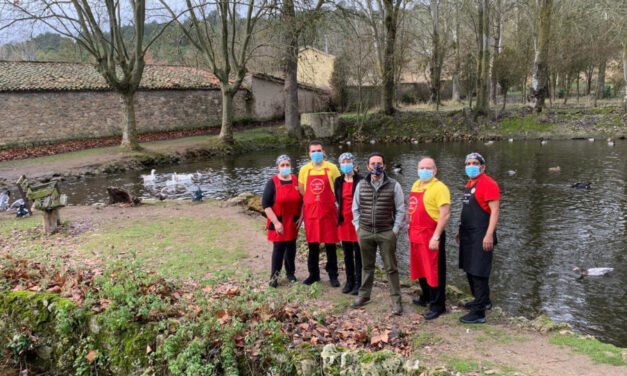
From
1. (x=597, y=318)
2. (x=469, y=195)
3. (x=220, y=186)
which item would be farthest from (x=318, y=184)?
(x=220, y=186)

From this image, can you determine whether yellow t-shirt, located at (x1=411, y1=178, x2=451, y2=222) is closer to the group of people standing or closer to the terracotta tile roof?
the group of people standing

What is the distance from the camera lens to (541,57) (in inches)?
1123

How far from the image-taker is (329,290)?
6.77m

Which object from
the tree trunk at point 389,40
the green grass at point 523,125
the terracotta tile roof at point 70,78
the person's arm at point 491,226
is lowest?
the person's arm at point 491,226

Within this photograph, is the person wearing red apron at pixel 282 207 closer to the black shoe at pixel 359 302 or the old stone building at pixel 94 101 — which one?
the black shoe at pixel 359 302

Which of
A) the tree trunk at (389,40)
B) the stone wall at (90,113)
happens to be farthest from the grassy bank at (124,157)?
the tree trunk at (389,40)

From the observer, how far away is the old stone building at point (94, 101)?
26172mm

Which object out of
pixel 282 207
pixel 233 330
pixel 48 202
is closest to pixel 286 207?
pixel 282 207

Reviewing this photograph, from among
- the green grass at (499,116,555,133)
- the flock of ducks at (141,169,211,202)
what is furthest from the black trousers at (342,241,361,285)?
the green grass at (499,116,555,133)

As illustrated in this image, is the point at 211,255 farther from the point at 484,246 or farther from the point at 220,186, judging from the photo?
the point at 220,186

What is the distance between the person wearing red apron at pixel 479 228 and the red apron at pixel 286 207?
7.84 ft

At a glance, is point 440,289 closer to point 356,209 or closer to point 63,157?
point 356,209

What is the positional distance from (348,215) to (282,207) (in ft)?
3.25

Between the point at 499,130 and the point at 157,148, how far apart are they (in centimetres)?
2153
